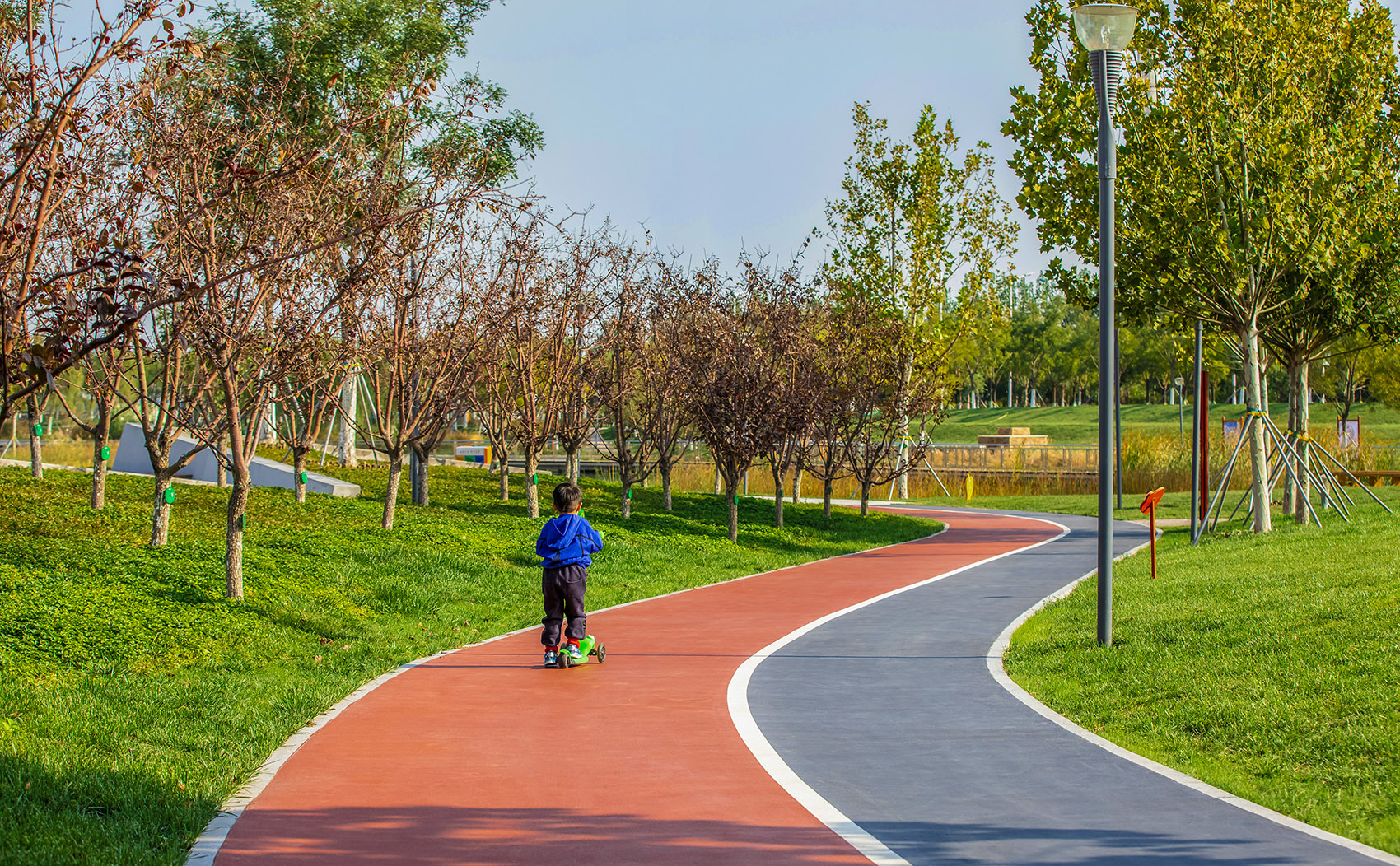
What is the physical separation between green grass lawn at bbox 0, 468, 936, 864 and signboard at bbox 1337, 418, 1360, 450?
24.8m

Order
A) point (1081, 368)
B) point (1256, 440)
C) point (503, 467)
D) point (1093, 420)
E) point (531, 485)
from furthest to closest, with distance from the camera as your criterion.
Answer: point (1081, 368) → point (1093, 420) → point (503, 467) → point (1256, 440) → point (531, 485)

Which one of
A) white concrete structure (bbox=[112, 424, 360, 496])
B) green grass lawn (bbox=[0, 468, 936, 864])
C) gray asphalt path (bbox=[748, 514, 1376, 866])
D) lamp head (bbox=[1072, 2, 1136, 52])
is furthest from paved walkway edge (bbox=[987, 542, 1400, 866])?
white concrete structure (bbox=[112, 424, 360, 496])

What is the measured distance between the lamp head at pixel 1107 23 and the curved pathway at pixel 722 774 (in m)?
5.75

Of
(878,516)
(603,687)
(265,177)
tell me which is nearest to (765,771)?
(603,687)

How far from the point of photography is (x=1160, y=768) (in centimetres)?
714

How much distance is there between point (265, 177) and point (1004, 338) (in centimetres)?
7774

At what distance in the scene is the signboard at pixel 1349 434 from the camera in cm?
3897

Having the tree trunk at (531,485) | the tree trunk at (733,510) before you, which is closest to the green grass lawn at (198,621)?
the tree trunk at (531,485)

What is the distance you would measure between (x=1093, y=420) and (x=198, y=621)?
76601 mm

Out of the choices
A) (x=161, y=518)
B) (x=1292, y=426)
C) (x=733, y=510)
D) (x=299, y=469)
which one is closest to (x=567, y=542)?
(x=161, y=518)

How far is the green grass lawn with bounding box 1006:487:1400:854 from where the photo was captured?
665 cm

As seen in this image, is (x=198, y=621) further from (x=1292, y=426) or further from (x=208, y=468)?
(x=1292, y=426)

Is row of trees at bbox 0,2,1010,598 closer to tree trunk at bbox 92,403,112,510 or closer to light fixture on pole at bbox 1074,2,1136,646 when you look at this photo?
tree trunk at bbox 92,403,112,510

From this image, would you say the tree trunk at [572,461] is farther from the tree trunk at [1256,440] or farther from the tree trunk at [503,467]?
the tree trunk at [1256,440]
